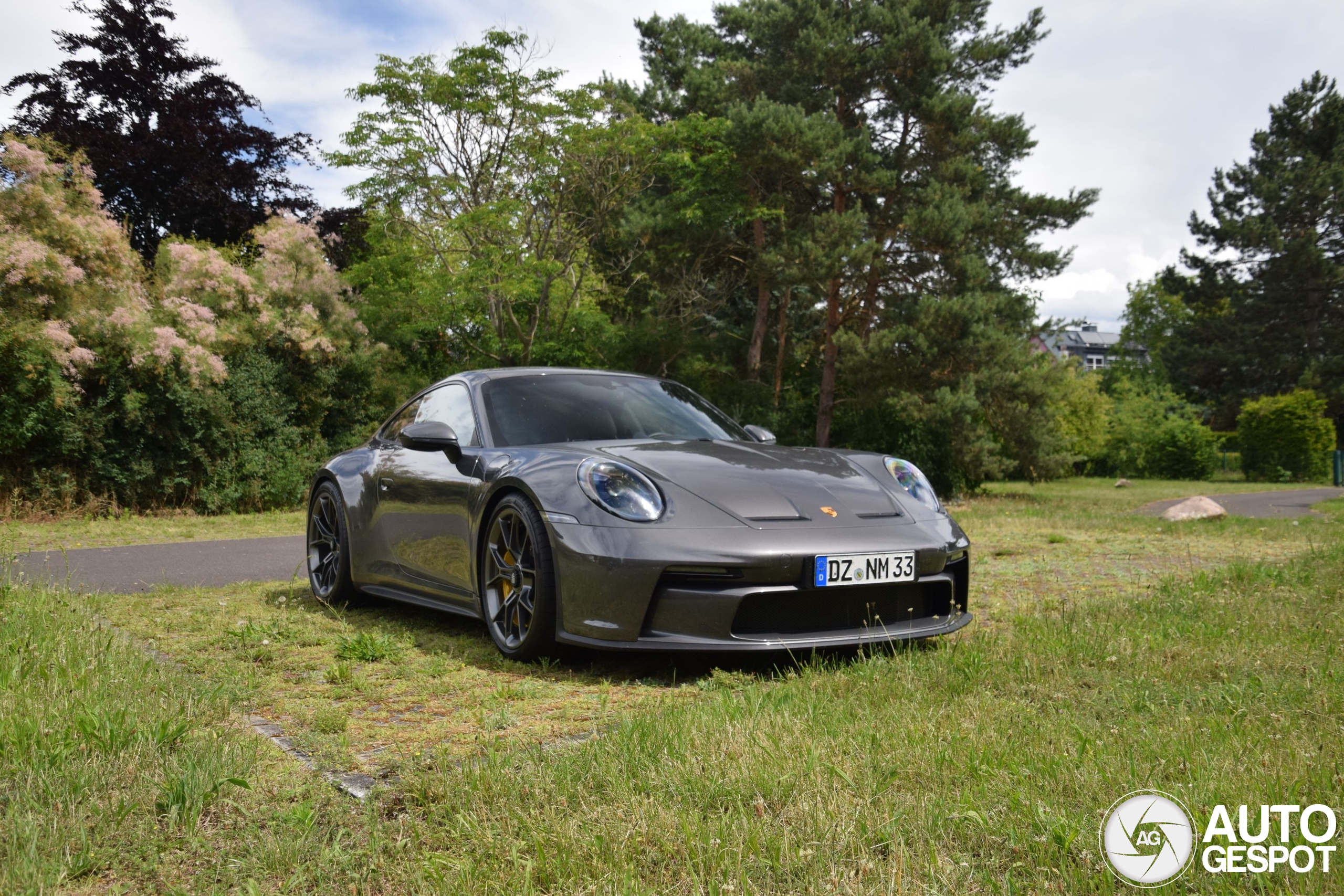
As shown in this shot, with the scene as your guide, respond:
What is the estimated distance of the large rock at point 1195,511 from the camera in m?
13.7

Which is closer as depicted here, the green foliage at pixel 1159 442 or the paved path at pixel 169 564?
the paved path at pixel 169 564

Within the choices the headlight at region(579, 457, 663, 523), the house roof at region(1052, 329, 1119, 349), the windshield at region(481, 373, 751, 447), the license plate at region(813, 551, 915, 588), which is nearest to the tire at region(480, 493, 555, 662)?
the headlight at region(579, 457, 663, 523)

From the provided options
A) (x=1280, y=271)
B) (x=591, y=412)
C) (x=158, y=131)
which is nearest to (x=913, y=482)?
(x=591, y=412)

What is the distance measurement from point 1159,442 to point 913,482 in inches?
1688

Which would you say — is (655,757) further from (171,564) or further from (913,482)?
(171,564)

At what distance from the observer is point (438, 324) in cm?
2317

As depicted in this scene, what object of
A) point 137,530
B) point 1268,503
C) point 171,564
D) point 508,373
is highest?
point 508,373

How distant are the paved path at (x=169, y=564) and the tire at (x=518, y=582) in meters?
2.37

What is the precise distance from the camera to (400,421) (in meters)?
6.24

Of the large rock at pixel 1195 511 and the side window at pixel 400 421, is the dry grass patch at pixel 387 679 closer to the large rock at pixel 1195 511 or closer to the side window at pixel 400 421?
the side window at pixel 400 421

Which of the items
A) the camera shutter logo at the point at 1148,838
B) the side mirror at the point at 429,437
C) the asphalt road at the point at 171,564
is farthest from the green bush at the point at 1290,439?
the camera shutter logo at the point at 1148,838

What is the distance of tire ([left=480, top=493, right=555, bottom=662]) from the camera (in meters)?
4.20

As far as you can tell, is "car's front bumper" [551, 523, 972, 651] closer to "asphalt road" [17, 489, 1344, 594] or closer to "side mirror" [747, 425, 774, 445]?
"side mirror" [747, 425, 774, 445]

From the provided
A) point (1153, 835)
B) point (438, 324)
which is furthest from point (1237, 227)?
point (1153, 835)
